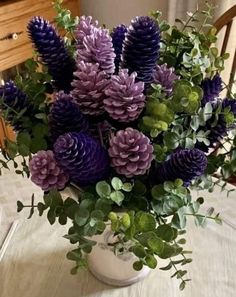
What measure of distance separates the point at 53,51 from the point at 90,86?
0.28 ft

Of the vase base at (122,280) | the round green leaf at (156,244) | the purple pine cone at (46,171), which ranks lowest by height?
the vase base at (122,280)

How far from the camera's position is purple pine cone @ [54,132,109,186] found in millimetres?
400

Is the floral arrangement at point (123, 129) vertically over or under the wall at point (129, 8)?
under

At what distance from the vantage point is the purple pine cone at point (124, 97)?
0.43 metres

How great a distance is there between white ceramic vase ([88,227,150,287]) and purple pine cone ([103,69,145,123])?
0.74 feet

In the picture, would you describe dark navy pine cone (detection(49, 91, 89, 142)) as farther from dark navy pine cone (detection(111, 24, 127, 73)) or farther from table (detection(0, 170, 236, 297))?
table (detection(0, 170, 236, 297))

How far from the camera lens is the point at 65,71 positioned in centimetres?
52

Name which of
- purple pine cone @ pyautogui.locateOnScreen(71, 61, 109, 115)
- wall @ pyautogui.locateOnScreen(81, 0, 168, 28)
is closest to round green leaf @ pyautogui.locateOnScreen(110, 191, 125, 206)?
purple pine cone @ pyautogui.locateOnScreen(71, 61, 109, 115)

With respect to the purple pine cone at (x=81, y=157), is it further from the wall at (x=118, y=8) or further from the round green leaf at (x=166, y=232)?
the wall at (x=118, y=8)

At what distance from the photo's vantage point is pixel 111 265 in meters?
0.63

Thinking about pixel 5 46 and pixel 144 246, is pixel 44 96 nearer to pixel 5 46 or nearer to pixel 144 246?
pixel 144 246

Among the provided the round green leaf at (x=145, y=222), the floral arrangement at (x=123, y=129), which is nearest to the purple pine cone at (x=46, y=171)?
the floral arrangement at (x=123, y=129)

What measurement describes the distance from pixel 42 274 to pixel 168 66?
1.39 ft

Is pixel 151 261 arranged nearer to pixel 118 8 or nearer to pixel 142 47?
pixel 142 47
